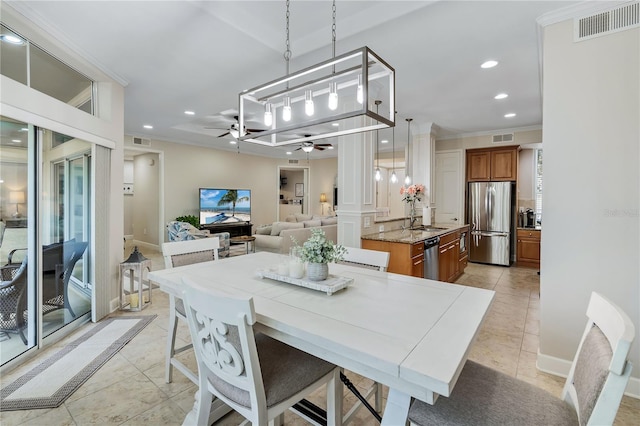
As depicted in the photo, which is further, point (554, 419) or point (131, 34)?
point (131, 34)

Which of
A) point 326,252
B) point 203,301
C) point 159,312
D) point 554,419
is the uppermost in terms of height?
point 326,252

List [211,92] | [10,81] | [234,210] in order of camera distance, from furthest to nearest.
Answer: [234,210], [211,92], [10,81]

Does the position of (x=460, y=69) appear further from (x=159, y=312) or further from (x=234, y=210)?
(x=234, y=210)

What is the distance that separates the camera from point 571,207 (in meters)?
2.25

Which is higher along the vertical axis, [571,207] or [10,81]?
[10,81]

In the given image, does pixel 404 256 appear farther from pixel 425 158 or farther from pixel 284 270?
pixel 425 158

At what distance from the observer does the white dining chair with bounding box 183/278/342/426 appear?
1124 millimetres

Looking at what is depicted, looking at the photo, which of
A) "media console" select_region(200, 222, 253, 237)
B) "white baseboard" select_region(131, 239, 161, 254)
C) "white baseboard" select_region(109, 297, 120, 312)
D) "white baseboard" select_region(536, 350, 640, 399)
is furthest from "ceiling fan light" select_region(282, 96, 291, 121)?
"white baseboard" select_region(131, 239, 161, 254)

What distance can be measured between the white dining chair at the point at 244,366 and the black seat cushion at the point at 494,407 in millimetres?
458

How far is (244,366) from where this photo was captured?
119 centimetres

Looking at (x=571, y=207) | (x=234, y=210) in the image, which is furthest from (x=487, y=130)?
(x=234, y=210)

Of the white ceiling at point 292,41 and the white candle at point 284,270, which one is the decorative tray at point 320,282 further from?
the white ceiling at point 292,41

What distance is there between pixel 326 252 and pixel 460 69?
2786 millimetres

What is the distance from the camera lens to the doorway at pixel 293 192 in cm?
1048
